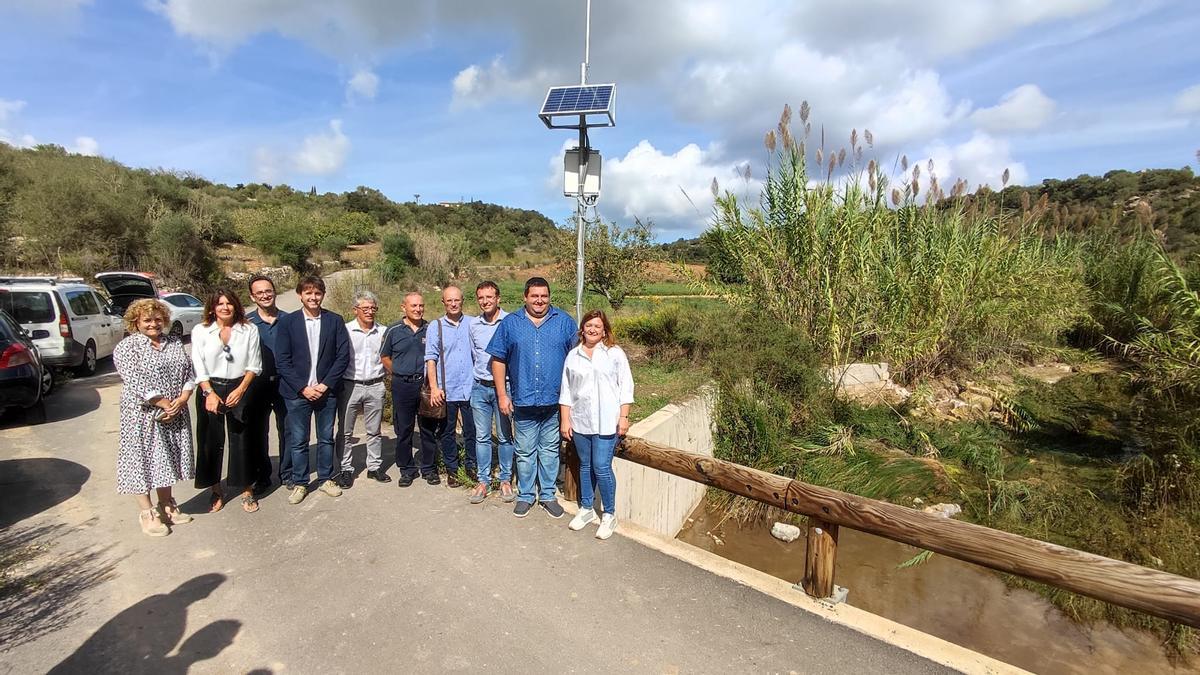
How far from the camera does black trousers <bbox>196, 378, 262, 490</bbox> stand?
4176mm

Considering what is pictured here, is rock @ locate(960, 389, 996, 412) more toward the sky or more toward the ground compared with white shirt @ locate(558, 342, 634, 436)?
more toward the ground

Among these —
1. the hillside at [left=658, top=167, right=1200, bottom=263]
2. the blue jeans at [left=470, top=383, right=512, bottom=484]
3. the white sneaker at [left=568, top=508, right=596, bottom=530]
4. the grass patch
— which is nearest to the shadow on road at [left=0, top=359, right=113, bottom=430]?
the blue jeans at [left=470, top=383, right=512, bottom=484]

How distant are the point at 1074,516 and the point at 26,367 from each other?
11.8 meters

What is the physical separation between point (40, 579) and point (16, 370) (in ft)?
15.0

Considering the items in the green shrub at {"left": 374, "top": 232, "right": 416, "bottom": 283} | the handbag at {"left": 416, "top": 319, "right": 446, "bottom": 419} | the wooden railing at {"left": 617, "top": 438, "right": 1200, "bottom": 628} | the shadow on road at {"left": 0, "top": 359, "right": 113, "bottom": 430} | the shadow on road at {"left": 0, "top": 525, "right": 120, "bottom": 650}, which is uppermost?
the green shrub at {"left": 374, "top": 232, "right": 416, "bottom": 283}

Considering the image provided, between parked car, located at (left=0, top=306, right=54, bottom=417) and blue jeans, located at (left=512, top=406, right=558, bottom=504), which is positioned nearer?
blue jeans, located at (left=512, top=406, right=558, bottom=504)

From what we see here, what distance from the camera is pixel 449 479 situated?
16.1ft

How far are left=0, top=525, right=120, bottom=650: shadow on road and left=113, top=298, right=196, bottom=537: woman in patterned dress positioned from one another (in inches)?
15.9

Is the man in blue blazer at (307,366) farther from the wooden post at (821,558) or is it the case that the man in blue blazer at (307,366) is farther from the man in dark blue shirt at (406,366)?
the wooden post at (821,558)

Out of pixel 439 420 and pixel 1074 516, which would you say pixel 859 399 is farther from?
pixel 439 420

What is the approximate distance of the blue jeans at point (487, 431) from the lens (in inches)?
176

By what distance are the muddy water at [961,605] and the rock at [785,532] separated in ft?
0.21

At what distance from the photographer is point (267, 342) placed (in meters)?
4.43

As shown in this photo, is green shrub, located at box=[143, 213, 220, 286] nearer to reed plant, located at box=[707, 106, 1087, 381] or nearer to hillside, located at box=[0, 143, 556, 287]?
hillside, located at box=[0, 143, 556, 287]
